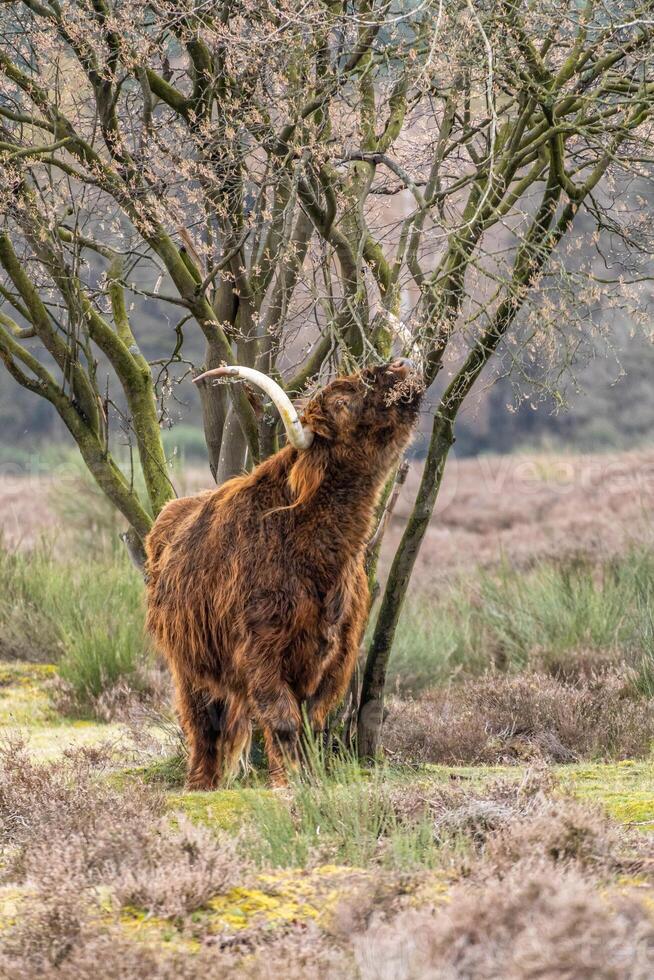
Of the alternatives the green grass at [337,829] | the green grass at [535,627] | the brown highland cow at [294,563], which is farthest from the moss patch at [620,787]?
the green grass at [535,627]

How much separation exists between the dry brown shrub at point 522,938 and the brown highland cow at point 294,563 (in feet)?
8.51

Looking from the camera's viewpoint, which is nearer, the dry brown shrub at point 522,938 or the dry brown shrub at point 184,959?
the dry brown shrub at point 522,938

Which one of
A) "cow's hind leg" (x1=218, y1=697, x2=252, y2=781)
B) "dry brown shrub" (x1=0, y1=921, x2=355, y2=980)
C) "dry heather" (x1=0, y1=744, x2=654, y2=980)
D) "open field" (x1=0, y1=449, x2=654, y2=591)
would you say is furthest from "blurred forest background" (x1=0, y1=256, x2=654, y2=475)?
Result: "dry brown shrub" (x1=0, y1=921, x2=355, y2=980)

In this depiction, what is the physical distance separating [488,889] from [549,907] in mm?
256

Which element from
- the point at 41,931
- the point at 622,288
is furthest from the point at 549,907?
the point at 622,288

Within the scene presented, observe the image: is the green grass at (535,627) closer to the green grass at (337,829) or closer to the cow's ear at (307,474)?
the cow's ear at (307,474)

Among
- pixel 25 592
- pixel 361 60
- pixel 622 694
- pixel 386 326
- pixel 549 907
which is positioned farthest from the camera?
pixel 25 592

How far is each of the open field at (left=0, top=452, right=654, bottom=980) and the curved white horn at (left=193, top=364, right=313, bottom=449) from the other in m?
1.35

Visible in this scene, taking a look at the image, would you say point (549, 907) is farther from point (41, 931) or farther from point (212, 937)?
point (41, 931)

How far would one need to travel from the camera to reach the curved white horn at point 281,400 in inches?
223

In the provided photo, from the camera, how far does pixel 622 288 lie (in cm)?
520

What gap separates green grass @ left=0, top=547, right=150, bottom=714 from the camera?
10.0m

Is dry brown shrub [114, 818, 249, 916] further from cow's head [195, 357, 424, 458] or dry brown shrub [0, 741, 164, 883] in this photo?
cow's head [195, 357, 424, 458]

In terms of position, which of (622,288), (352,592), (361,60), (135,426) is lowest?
(352,592)
